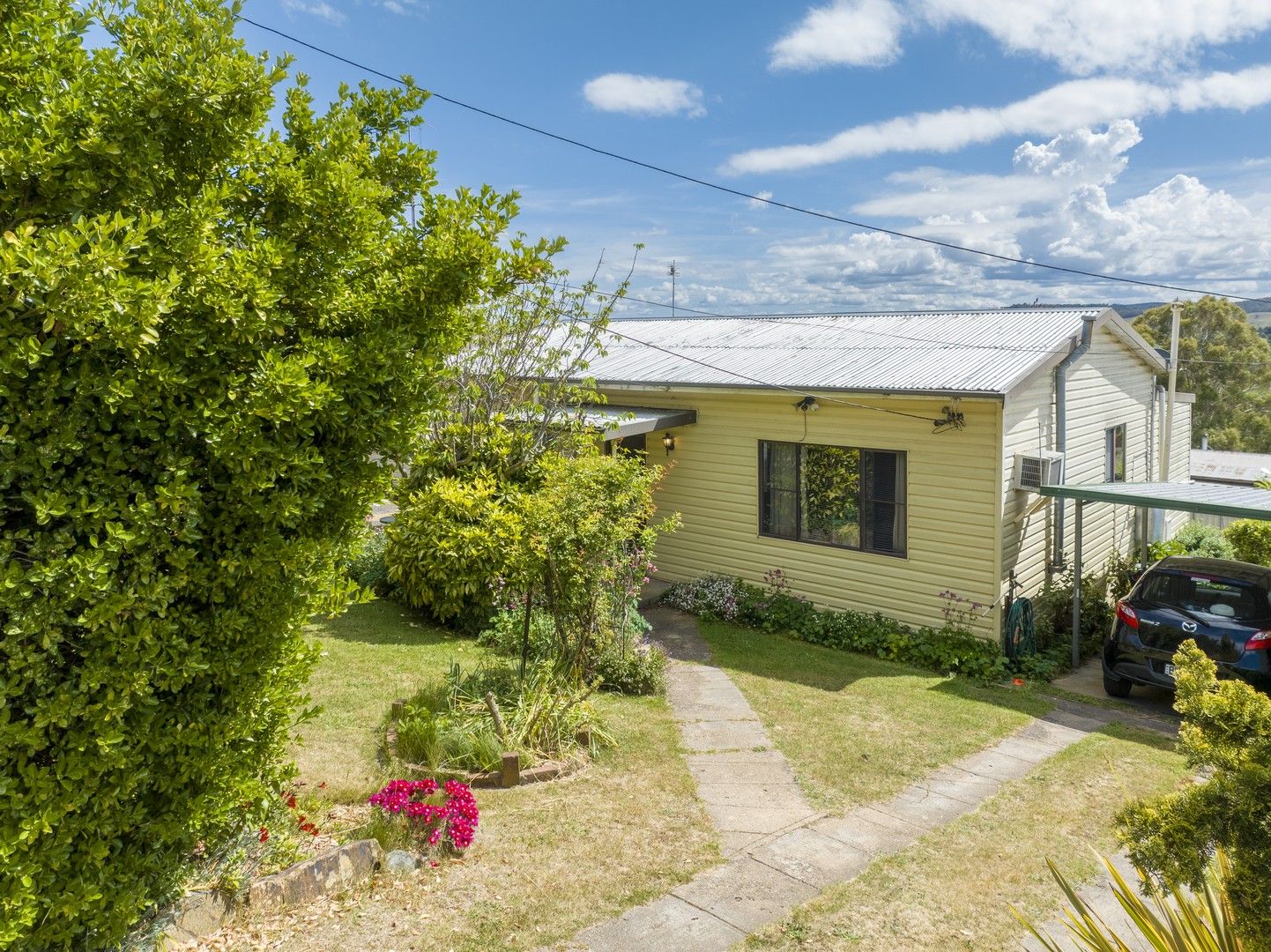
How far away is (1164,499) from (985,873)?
6.00 m

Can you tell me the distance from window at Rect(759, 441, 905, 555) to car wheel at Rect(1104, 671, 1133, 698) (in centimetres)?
285

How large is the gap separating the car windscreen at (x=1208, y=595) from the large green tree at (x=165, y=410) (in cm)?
893

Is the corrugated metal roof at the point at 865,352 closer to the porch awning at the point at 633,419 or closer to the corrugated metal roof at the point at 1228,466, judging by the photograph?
the porch awning at the point at 633,419

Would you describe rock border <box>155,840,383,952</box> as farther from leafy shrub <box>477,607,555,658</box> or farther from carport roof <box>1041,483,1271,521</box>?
carport roof <box>1041,483,1271,521</box>

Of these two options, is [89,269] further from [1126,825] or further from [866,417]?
[866,417]

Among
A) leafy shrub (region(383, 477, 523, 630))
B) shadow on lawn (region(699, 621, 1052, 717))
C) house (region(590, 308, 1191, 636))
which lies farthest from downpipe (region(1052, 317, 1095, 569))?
leafy shrub (region(383, 477, 523, 630))

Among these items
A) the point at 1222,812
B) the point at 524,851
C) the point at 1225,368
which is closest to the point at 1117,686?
the point at 524,851

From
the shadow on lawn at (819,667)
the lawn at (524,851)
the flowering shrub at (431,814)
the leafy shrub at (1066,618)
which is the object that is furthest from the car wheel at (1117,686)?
the flowering shrub at (431,814)

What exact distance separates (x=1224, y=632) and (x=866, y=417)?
4.75 metres

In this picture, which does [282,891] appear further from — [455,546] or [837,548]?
[837,548]

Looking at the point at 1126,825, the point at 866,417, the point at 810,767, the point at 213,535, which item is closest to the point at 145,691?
the point at 213,535

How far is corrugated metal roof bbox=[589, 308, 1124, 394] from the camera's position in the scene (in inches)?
423

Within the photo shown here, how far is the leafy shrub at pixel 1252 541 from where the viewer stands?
491 inches

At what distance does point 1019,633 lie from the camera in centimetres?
1055
